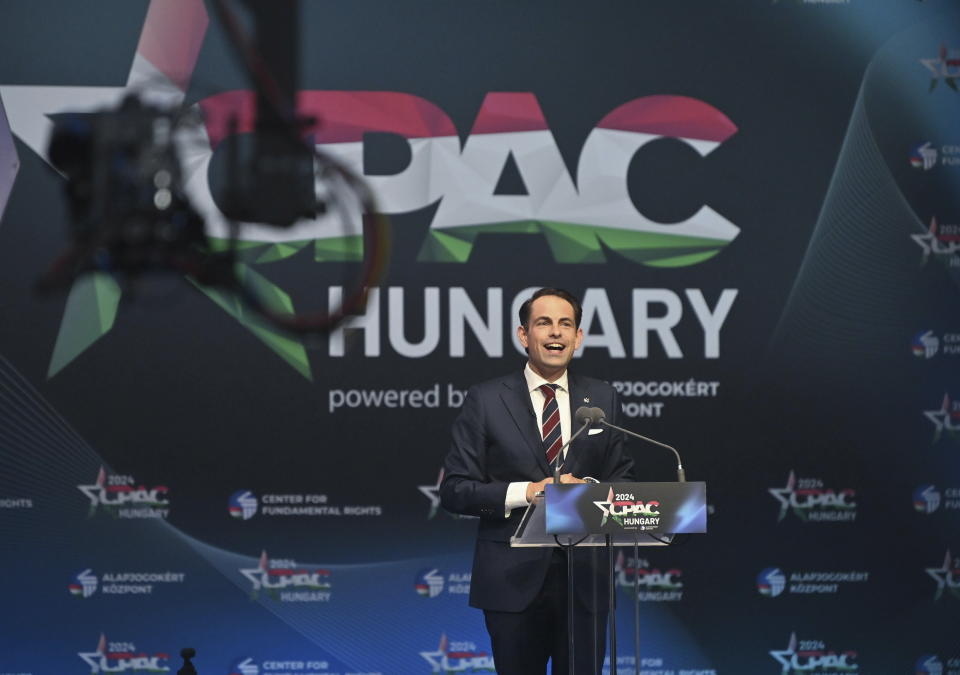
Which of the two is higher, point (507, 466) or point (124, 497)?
point (124, 497)

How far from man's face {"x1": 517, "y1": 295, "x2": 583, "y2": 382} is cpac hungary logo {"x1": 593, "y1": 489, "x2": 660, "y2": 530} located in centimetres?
76

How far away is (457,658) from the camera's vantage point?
602 centimetres

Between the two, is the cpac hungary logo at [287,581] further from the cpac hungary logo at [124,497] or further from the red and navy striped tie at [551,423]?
the red and navy striped tie at [551,423]

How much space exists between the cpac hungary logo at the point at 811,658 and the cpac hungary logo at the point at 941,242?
199 cm

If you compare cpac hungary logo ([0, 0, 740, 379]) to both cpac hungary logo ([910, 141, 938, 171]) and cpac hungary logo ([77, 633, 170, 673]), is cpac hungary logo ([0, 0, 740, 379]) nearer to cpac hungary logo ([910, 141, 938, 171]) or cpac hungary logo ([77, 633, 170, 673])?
cpac hungary logo ([910, 141, 938, 171])

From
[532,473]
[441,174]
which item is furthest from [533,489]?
[441,174]

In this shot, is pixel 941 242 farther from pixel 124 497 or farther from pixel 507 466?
pixel 124 497

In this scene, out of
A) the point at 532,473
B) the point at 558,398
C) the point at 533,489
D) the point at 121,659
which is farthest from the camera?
the point at 121,659

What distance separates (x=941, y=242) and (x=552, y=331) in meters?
2.90

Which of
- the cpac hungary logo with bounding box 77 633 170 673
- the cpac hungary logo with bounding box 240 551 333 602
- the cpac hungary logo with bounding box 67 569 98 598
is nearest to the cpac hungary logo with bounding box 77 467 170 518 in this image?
the cpac hungary logo with bounding box 67 569 98 598

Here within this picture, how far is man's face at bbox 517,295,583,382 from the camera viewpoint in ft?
13.6

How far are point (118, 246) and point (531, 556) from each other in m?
1.66

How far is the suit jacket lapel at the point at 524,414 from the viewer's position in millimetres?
4172

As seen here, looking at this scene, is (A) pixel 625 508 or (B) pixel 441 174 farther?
(B) pixel 441 174
